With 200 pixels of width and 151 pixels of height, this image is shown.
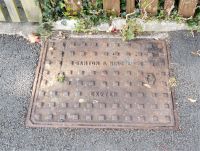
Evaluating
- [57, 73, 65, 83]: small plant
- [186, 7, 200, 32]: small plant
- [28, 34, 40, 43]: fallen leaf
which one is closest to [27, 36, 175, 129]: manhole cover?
[57, 73, 65, 83]: small plant

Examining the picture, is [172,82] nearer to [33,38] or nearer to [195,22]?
[195,22]

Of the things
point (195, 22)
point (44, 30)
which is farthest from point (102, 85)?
point (195, 22)

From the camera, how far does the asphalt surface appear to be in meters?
2.59

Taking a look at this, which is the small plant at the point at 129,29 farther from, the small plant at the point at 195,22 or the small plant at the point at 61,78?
the small plant at the point at 61,78

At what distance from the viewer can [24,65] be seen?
3090 millimetres

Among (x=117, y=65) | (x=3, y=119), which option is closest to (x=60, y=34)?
(x=117, y=65)

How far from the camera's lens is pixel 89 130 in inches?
105

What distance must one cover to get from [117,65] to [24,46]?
94 cm

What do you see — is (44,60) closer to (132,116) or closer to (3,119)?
(3,119)

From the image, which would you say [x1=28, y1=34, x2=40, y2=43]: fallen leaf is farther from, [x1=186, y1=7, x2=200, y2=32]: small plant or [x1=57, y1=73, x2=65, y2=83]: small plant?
[x1=186, y1=7, x2=200, y2=32]: small plant

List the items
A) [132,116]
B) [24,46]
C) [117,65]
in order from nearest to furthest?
[132,116], [117,65], [24,46]

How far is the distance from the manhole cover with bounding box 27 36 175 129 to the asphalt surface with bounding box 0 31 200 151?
7 centimetres

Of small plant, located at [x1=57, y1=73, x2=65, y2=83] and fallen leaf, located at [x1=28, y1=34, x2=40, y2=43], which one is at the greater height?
fallen leaf, located at [x1=28, y1=34, x2=40, y2=43]

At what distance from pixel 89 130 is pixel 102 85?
435mm
